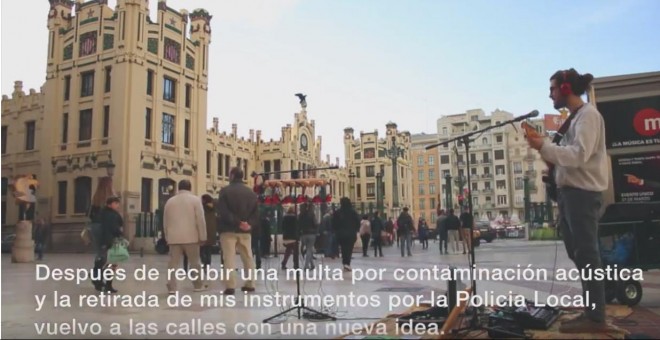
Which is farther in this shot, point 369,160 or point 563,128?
point 369,160

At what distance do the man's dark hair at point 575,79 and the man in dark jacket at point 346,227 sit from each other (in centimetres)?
856

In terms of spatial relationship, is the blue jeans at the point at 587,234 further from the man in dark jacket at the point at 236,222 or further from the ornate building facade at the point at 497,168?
the ornate building facade at the point at 497,168

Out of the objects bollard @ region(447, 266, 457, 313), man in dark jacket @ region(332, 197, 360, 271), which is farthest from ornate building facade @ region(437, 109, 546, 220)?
bollard @ region(447, 266, 457, 313)

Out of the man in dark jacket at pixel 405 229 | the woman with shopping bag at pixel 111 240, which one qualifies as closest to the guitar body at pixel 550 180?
the woman with shopping bag at pixel 111 240

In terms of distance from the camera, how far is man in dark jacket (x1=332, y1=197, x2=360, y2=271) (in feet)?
43.0

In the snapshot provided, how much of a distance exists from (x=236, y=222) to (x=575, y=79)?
199 inches

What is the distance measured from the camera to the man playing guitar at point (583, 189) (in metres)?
4.55

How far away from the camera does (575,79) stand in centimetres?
492

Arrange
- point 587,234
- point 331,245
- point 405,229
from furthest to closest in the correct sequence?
point 405,229
point 331,245
point 587,234

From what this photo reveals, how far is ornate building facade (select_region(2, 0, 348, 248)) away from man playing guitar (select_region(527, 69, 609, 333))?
28.2 metres

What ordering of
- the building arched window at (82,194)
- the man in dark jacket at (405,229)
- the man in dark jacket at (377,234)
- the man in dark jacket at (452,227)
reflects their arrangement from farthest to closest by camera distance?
the building arched window at (82,194), the man in dark jacket at (452,227), the man in dark jacket at (377,234), the man in dark jacket at (405,229)

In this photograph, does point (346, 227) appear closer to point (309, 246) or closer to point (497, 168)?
point (309, 246)

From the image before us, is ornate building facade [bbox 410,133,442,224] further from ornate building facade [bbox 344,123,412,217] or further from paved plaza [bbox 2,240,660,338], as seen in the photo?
paved plaza [bbox 2,240,660,338]

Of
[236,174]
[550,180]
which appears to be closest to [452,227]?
[236,174]
